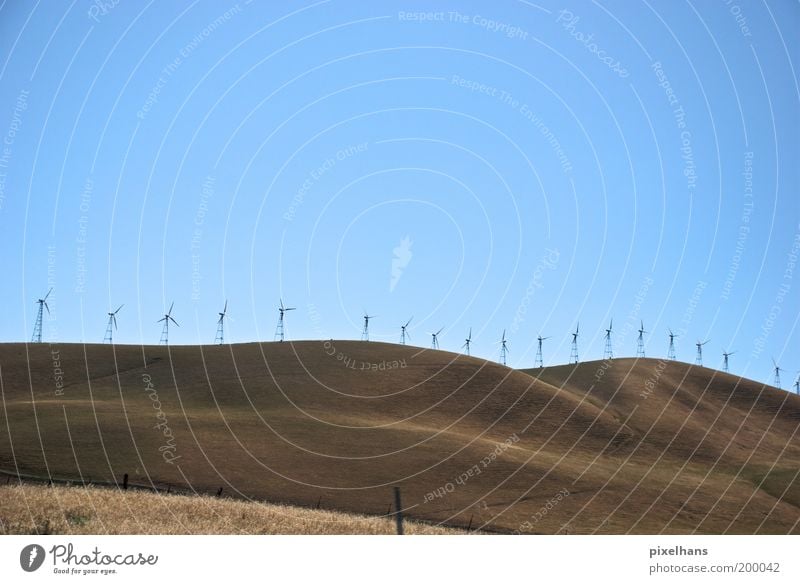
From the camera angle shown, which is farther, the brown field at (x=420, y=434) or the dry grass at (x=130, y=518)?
the brown field at (x=420, y=434)

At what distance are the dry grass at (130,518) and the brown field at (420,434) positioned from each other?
226cm

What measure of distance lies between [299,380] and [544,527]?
182 feet

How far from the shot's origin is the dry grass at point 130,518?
70.8 ft

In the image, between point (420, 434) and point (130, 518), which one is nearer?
point (130, 518)

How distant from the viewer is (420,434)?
88062 millimetres

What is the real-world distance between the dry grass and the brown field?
7.43 ft

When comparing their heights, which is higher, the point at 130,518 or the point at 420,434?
the point at 420,434

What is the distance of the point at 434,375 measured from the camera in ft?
376

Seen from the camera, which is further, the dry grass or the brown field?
the brown field

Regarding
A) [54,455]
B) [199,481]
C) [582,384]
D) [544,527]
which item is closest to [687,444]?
[582,384]

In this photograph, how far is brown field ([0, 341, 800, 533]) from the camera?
217 feet

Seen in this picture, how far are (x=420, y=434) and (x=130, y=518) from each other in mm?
63676
